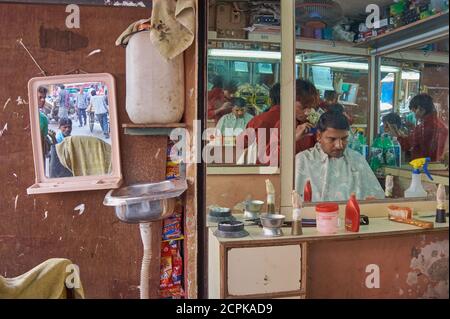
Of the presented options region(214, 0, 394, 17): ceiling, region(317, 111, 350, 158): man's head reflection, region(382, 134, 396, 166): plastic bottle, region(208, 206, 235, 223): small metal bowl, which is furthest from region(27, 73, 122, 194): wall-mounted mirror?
region(382, 134, 396, 166): plastic bottle

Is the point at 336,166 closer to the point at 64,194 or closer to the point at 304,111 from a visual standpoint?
the point at 304,111

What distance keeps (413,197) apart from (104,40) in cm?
188

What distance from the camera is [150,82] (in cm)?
211

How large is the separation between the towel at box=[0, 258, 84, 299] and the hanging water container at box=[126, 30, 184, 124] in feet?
3.22

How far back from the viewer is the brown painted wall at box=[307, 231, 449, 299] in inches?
41.4

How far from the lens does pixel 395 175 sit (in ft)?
4.55

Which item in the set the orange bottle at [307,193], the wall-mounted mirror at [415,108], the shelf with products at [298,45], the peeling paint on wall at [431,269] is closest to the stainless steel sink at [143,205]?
the orange bottle at [307,193]

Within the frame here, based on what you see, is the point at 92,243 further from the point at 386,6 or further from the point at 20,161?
the point at 386,6

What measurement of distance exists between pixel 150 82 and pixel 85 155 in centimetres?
61

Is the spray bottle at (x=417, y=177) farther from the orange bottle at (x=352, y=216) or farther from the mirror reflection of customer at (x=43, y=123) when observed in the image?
the mirror reflection of customer at (x=43, y=123)

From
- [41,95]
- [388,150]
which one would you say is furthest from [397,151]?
[41,95]

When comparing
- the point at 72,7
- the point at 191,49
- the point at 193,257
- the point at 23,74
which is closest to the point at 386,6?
the point at 191,49

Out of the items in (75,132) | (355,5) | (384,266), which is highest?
(355,5)

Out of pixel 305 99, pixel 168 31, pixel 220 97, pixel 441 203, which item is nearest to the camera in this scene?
pixel 441 203
